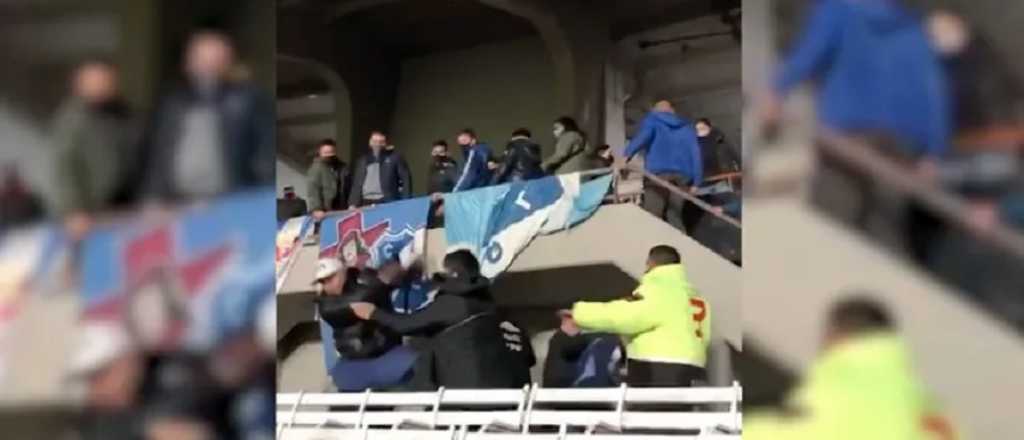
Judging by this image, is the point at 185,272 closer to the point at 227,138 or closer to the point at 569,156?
the point at 227,138

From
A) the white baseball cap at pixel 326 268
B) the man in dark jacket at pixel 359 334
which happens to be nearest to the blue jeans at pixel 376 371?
the man in dark jacket at pixel 359 334

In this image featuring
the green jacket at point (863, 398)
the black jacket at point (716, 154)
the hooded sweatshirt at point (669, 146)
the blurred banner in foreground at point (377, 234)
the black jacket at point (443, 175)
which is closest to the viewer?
the green jacket at point (863, 398)

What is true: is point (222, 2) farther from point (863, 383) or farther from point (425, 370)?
point (425, 370)

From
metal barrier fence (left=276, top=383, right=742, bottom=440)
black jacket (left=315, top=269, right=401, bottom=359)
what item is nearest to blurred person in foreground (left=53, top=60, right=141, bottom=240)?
metal barrier fence (left=276, top=383, right=742, bottom=440)

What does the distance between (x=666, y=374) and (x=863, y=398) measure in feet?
6.73

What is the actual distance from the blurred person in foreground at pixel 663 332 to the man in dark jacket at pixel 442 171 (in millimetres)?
1454

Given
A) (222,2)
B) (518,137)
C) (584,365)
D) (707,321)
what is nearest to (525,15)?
(518,137)

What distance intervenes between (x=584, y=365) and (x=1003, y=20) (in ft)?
8.36

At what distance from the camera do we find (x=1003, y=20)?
798 mm

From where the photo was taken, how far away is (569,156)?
393 cm

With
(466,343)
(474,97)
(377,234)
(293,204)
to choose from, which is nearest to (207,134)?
(466,343)

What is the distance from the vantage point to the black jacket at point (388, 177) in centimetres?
439

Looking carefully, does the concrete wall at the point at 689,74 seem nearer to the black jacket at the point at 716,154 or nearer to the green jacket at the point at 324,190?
the black jacket at the point at 716,154

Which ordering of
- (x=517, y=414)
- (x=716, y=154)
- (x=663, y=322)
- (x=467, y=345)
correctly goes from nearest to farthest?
(x=663, y=322), (x=517, y=414), (x=467, y=345), (x=716, y=154)
